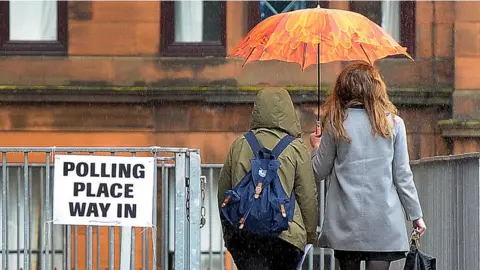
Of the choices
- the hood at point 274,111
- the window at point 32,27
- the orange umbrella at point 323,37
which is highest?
the window at point 32,27

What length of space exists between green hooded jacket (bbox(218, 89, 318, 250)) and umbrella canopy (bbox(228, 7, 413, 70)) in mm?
1344

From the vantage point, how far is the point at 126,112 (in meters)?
14.9

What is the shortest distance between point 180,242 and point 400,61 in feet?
24.5

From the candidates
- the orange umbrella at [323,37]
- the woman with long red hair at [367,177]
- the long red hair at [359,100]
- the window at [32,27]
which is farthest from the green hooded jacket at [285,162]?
the window at [32,27]

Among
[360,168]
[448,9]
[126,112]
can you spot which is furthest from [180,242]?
[448,9]

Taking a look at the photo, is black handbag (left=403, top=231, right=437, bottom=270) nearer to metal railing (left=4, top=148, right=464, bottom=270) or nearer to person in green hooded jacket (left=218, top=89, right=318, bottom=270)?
person in green hooded jacket (left=218, top=89, right=318, bottom=270)

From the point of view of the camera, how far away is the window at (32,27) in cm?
1512

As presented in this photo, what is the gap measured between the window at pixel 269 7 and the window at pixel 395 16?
1.83ft

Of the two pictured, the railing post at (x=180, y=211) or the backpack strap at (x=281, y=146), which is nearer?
the backpack strap at (x=281, y=146)

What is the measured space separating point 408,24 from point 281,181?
316 inches

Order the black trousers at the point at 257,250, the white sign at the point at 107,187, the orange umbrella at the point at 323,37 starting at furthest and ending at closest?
the orange umbrella at the point at 323,37, the white sign at the point at 107,187, the black trousers at the point at 257,250

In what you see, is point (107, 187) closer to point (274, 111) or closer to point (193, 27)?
point (274, 111)

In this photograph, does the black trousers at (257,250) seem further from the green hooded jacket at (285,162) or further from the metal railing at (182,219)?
the metal railing at (182,219)

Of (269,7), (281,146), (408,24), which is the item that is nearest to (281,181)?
(281,146)
